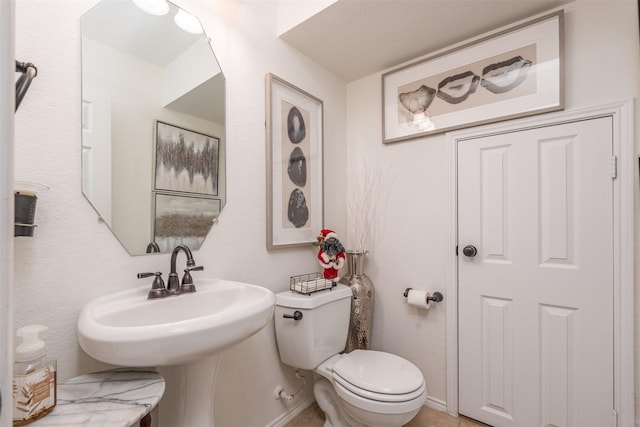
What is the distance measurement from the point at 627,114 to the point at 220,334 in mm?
1876

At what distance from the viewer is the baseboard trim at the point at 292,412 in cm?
165

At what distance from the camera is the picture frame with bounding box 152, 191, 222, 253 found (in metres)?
1.22

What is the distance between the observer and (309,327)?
4.96ft

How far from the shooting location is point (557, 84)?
1.49m

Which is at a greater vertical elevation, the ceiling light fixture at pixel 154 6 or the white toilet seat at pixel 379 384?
the ceiling light fixture at pixel 154 6

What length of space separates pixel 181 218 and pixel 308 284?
0.73m

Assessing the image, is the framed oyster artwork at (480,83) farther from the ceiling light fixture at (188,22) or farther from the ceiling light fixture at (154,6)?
the ceiling light fixture at (154,6)

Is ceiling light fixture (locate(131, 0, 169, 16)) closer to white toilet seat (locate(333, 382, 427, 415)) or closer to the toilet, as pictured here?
the toilet

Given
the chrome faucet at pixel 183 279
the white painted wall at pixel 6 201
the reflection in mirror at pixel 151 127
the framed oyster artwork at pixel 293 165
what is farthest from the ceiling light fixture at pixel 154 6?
the white painted wall at pixel 6 201

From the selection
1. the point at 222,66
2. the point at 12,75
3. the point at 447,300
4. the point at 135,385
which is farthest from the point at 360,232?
the point at 12,75

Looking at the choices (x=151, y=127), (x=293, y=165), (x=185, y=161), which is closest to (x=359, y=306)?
(x=293, y=165)

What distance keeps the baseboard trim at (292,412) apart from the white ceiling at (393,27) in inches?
83.8

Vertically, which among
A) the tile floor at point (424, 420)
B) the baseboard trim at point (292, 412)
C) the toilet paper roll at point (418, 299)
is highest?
the toilet paper roll at point (418, 299)

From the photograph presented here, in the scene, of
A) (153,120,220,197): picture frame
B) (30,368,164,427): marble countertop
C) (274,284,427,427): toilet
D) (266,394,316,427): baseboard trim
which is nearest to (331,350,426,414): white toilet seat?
(274,284,427,427): toilet
